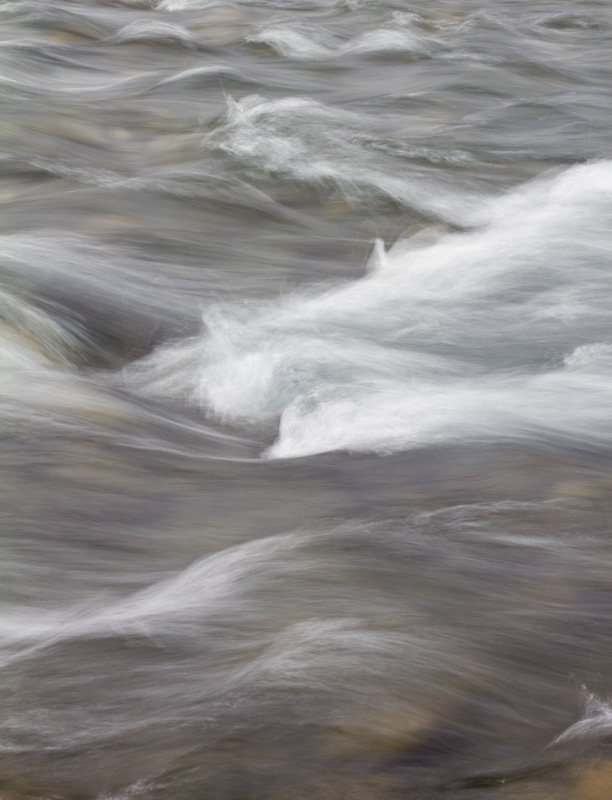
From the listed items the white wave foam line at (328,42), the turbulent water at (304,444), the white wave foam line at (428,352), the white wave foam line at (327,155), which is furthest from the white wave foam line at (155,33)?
the white wave foam line at (428,352)

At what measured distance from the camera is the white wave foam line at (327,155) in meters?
5.87

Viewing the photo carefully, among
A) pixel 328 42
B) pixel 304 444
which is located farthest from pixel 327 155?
pixel 328 42

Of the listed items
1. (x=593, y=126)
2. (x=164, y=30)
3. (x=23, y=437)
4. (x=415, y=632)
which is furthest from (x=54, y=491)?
(x=164, y=30)

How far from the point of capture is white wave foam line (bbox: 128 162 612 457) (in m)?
3.60

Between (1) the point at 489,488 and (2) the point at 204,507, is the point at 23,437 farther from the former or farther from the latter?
(1) the point at 489,488

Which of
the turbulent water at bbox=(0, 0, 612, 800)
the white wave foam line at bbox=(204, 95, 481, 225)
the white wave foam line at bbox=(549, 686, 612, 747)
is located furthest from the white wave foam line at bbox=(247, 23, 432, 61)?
the white wave foam line at bbox=(549, 686, 612, 747)

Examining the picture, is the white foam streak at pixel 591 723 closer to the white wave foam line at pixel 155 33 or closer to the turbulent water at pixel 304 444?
the turbulent water at pixel 304 444

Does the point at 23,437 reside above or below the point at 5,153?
below

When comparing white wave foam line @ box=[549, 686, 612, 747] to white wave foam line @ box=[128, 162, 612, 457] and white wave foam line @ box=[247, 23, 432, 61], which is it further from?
white wave foam line @ box=[247, 23, 432, 61]

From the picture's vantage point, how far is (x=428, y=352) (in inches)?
170

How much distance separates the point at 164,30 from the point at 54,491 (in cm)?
701

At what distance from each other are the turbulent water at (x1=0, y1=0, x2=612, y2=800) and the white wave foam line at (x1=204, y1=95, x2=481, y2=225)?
0.02 meters

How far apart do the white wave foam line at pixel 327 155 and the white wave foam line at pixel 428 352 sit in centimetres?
44

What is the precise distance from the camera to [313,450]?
3404mm
